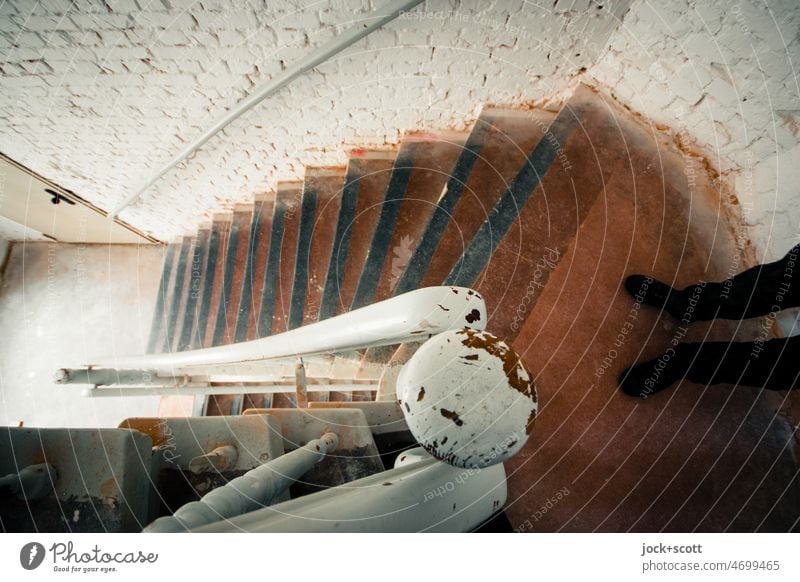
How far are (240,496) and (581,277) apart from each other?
1348 mm

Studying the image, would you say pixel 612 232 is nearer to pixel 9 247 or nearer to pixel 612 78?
pixel 612 78

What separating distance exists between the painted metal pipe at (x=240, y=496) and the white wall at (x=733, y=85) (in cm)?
176

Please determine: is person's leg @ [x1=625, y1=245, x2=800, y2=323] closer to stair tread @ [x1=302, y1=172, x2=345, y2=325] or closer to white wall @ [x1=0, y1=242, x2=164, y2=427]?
stair tread @ [x1=302, y1=172, x2=345, y2=325]

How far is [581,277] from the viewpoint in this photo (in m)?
1.39

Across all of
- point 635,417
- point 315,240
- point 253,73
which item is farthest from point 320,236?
point 635,417

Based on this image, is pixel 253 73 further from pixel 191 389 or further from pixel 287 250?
pixel 191 389

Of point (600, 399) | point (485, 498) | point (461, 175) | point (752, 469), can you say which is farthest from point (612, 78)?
point (485, 498)

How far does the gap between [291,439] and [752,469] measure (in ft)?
5.14

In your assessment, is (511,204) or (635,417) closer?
(635,417)

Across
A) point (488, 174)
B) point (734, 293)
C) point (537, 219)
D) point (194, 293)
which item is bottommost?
point (194, 293)

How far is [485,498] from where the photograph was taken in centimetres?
77

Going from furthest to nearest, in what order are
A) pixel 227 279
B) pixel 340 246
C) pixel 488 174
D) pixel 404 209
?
pixel 227 279 < pixel 340 246 < pixel 404 209 < pixel 488 174

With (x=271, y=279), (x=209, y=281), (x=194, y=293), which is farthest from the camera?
(x=194, y=293)

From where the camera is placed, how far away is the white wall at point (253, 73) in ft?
4.16
